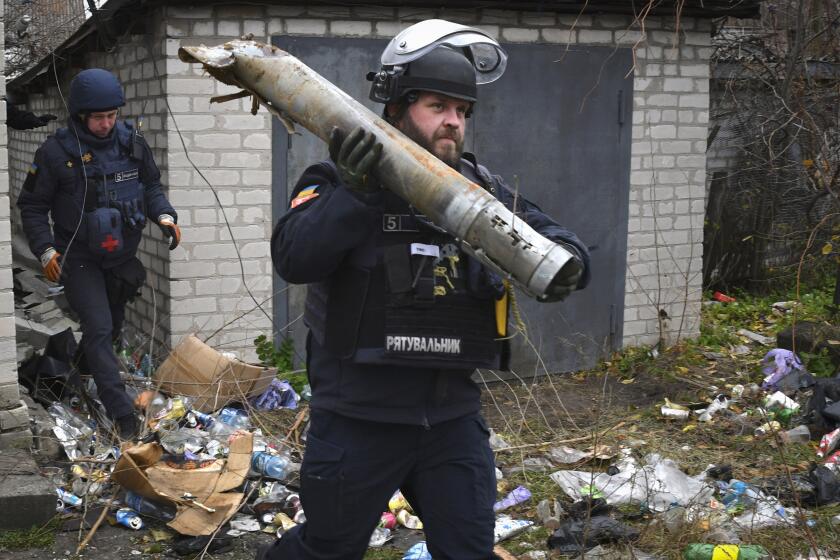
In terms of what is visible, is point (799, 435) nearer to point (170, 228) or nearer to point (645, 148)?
point (645, 148)

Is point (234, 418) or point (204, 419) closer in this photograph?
point (204, 419)

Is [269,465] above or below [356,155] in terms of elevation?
below

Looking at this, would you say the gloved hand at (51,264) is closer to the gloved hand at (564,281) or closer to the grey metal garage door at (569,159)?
the grey metal garage door at (569,159)

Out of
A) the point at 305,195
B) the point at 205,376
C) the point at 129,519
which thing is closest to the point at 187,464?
the point at 129,519

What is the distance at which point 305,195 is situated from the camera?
2887 mm

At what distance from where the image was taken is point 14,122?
288 inches

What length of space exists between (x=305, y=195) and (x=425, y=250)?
391 mm

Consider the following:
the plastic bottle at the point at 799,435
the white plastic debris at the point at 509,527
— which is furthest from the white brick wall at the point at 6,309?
the plastic bottle at the point at 799,435

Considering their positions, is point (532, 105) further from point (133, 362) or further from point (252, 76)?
point (252, 76)

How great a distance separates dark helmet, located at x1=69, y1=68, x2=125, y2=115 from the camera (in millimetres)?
5195

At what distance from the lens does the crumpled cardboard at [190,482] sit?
171 inches

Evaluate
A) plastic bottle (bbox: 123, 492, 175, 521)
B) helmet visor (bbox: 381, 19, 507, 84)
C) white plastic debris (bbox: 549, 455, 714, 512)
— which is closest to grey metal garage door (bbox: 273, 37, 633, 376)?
white plastic debris (bbox: 549, 455, 714, 512)

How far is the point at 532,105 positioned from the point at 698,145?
169 cm

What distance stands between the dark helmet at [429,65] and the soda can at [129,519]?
2493mm
